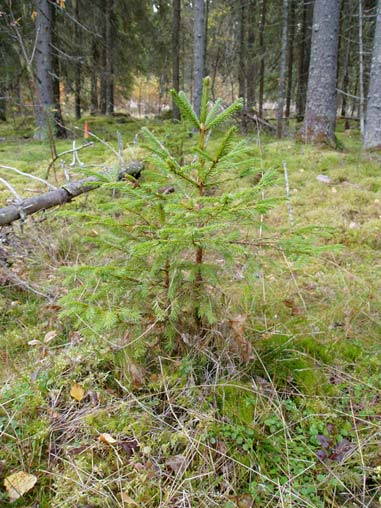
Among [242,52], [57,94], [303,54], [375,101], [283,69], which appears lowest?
[375,101]

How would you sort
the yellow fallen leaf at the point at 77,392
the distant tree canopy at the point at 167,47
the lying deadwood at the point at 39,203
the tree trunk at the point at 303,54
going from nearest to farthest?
1. the yellow fallen leaf at the point at 77,392
2. the lying deadwood at the point at 39,203
3. the distant tree canopy at the point at 167,47
4. the tree trunk at the point at 303,54

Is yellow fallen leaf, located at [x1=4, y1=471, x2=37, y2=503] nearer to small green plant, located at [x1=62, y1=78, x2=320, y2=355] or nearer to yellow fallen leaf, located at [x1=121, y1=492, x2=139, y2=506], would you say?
yellow fallen leaf, located at [x1=121, y1=492, x2=139, y2=506]

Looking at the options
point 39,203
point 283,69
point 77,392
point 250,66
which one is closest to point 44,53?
point 283,69

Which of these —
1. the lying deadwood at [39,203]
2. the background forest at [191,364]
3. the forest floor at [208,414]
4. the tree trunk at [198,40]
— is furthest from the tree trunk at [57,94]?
the forest floor at [208,414]

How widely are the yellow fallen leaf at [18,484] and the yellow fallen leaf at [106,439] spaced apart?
30cm

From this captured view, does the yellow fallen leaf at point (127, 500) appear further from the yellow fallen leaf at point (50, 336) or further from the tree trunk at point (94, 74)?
the tree trunk at point (94, 74)

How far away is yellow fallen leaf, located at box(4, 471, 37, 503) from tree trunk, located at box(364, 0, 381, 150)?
21.7ft

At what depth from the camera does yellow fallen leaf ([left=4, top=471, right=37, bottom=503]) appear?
4.41 feet

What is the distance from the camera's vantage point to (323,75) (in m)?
6.07

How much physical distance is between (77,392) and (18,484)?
1.47ft

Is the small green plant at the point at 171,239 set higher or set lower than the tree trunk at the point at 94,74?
lower

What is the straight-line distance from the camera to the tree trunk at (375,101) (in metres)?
5.46

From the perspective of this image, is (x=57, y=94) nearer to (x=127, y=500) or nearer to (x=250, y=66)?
(x=250, y=66)

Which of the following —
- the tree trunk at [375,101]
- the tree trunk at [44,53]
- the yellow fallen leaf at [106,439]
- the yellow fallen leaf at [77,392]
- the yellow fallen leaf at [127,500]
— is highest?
the tree trunk at [44,53]
